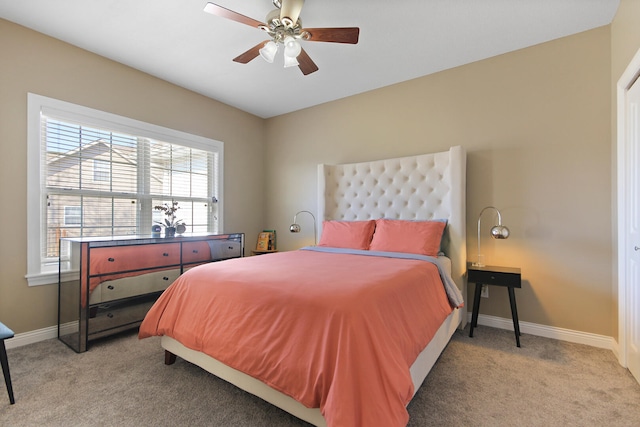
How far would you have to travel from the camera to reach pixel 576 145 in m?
2.56

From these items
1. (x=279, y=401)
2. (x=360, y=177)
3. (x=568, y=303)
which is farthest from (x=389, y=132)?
(x=279, y=401)

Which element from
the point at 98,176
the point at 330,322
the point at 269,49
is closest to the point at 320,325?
the point at 330,322

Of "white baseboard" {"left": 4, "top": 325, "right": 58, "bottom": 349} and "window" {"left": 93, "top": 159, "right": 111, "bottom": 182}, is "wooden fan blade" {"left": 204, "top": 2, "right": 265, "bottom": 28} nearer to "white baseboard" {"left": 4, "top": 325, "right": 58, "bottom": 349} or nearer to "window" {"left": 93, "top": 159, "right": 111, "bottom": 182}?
"window" {"left": 93, "top": 159, "right": 111, "bottom": 182}

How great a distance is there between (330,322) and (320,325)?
0.18 ft

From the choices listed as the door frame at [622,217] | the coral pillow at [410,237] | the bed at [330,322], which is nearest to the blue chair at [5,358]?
the bed at [330,322]

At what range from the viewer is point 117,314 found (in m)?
2.64

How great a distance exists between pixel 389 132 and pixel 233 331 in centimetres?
290

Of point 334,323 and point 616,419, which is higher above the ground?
point 334,323

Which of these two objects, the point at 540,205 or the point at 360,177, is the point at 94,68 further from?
the point at 540,205

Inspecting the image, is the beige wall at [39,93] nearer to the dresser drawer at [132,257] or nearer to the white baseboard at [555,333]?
the dresser drawer at [132,257]

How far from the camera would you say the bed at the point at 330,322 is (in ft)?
4.05

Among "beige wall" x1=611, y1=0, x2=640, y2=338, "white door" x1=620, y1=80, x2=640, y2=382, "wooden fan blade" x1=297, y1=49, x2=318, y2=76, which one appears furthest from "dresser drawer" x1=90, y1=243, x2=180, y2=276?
"beige wall" x1=611, y1=0, x2=640, y2=338

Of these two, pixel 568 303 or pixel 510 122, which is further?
pixel 510 122

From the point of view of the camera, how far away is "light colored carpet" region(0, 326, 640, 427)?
158 cm
